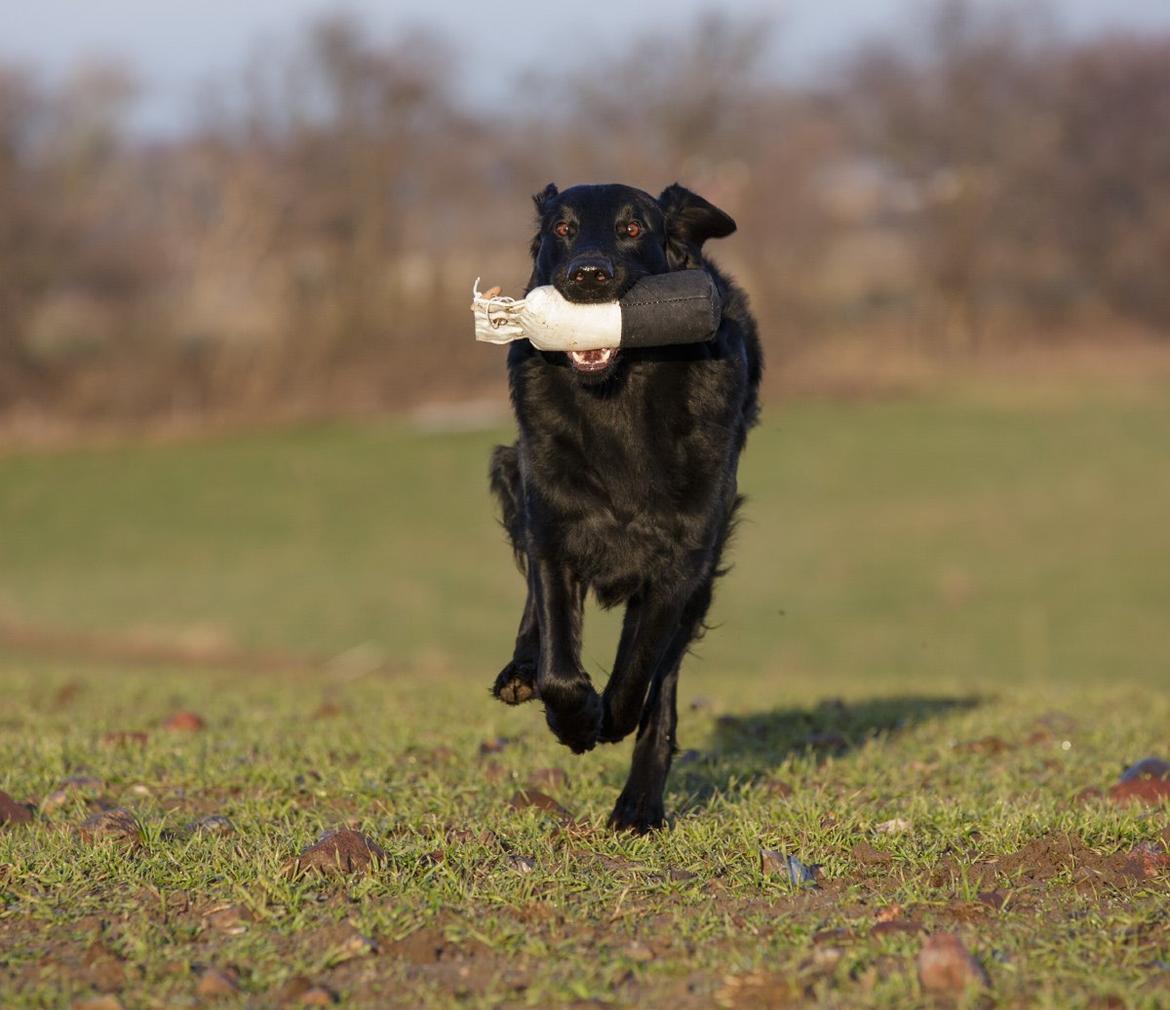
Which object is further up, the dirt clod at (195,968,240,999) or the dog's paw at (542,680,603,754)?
the dog's paw at (542,680,603,754)

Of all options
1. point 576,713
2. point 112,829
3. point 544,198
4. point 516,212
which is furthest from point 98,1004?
point 516,212

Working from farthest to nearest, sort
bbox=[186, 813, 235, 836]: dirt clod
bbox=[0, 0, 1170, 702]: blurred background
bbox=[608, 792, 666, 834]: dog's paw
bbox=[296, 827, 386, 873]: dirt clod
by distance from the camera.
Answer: bbox=[0, 0, 1170, 702]: blurred background → bbox=[608, 792, 666, 834]: dog's paw → bbox=[186, 813, 235, 836]: dirt clod → bbox=[296, 827, 386, 873]: dirt clod

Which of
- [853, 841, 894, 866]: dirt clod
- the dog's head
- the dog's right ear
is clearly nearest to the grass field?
[853, 841, 894, 866]: dirt clod

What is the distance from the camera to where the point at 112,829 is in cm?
433

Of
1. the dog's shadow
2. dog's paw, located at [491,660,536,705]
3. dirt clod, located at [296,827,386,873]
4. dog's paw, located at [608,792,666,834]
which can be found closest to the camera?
dirt clod, located at [296,827,386,873]

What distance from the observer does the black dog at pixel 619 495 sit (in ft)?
15.6

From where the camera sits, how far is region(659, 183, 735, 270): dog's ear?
5438mm

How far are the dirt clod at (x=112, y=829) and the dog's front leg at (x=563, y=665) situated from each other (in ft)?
3.84

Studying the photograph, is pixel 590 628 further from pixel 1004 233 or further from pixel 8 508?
pixel 1004 233

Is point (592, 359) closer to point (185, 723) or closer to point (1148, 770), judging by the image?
point (1148, 770)

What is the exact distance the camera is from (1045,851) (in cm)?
412

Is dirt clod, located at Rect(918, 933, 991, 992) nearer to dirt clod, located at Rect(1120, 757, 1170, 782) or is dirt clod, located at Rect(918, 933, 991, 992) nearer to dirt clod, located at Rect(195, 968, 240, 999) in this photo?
dirt clod, located at Rect(195, 968, 240, 999)

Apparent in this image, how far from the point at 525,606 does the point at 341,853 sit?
1.57 m

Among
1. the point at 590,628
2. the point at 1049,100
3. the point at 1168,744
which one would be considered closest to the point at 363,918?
the point at 1168,744
